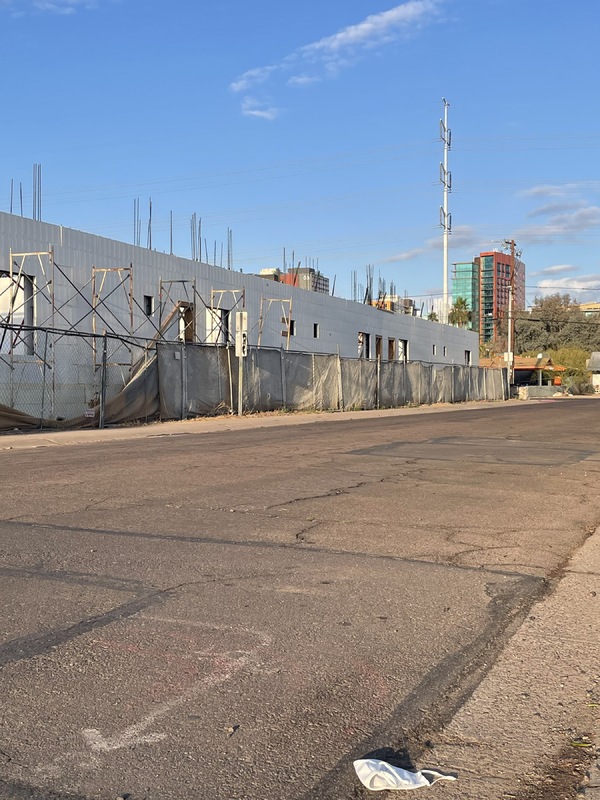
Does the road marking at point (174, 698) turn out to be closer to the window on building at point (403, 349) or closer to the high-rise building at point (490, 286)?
the window on building at point (403, 349)

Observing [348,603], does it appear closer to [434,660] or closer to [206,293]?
[434,660]

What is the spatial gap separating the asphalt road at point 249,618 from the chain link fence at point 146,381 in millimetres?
12511

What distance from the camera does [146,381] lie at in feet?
82.9

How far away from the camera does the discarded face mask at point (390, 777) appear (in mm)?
3062

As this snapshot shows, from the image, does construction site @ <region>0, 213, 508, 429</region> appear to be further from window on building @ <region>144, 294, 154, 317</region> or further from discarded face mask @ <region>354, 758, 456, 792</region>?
discarded face mask @ <region>354, 758, 456, 792</region>

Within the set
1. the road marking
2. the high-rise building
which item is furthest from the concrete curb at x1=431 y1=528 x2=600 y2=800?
the high-rise building

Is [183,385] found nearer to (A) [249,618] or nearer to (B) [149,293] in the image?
(B) [149,293]

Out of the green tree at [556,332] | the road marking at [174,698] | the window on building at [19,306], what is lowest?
the road marking at [174,698]

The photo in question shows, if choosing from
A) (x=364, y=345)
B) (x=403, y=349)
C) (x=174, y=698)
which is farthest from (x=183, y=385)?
(x=403, y=349)

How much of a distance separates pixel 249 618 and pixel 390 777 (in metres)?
2.08

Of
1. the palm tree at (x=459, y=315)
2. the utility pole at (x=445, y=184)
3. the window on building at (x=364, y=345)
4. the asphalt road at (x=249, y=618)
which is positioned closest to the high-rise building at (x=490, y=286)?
the palm tree at (x=459, y=315)

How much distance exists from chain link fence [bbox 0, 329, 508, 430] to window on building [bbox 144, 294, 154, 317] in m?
2.83

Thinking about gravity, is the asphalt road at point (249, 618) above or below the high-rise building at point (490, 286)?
below

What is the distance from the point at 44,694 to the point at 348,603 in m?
2.21
